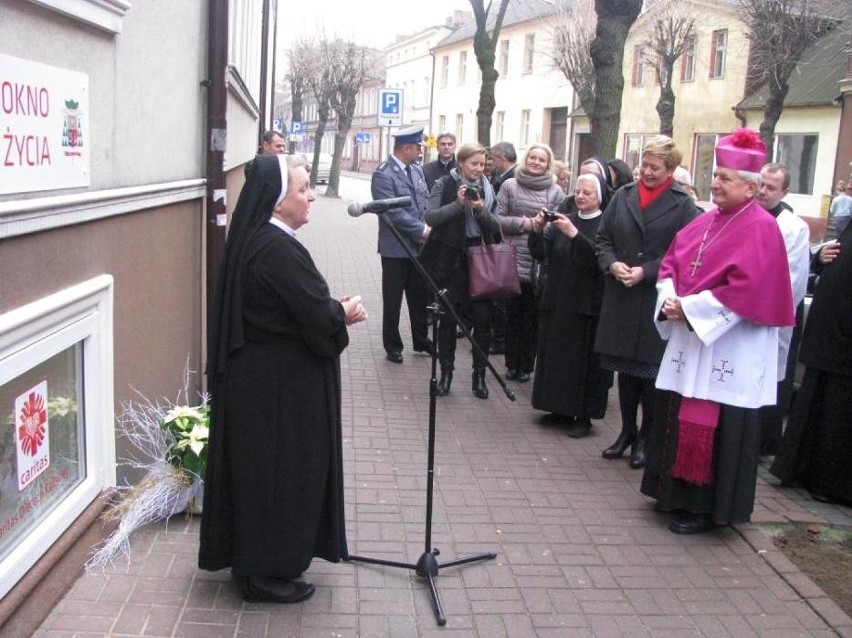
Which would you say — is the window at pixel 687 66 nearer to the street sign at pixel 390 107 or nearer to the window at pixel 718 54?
the window at pixel 718 54

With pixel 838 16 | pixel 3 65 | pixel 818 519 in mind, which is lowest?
pixel 818 519

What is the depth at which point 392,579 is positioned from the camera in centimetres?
417

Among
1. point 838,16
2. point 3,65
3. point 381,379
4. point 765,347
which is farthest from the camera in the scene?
point 838,16

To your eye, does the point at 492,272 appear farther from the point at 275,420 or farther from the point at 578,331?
the point at 275,420

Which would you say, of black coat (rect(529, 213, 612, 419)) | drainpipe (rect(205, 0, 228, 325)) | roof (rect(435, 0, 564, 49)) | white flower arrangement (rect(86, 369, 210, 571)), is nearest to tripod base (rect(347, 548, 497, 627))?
white flower arrangement (rect(86, 369, 210, 571))

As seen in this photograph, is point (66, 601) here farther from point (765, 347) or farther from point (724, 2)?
point (724, 2)

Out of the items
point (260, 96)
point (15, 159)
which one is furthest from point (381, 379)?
point (260, 96)

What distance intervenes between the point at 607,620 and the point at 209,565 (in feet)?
5.48

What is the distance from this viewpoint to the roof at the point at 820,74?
25.8 metres

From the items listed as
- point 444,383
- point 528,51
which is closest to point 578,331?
point 444,383

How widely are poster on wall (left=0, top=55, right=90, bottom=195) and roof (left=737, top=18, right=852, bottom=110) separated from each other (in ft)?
81.8

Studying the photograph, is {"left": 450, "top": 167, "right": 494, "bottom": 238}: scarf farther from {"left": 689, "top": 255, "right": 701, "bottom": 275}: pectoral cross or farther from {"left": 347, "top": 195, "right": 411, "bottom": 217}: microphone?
{"left": 347, "top": 195, "right": 411, "bottom": 217}: microphone

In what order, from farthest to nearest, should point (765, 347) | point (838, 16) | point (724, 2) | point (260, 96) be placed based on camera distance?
point (724, 2) < point (838, 16) < point (260, 96) < point (765, 347)

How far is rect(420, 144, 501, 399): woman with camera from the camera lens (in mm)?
7148
